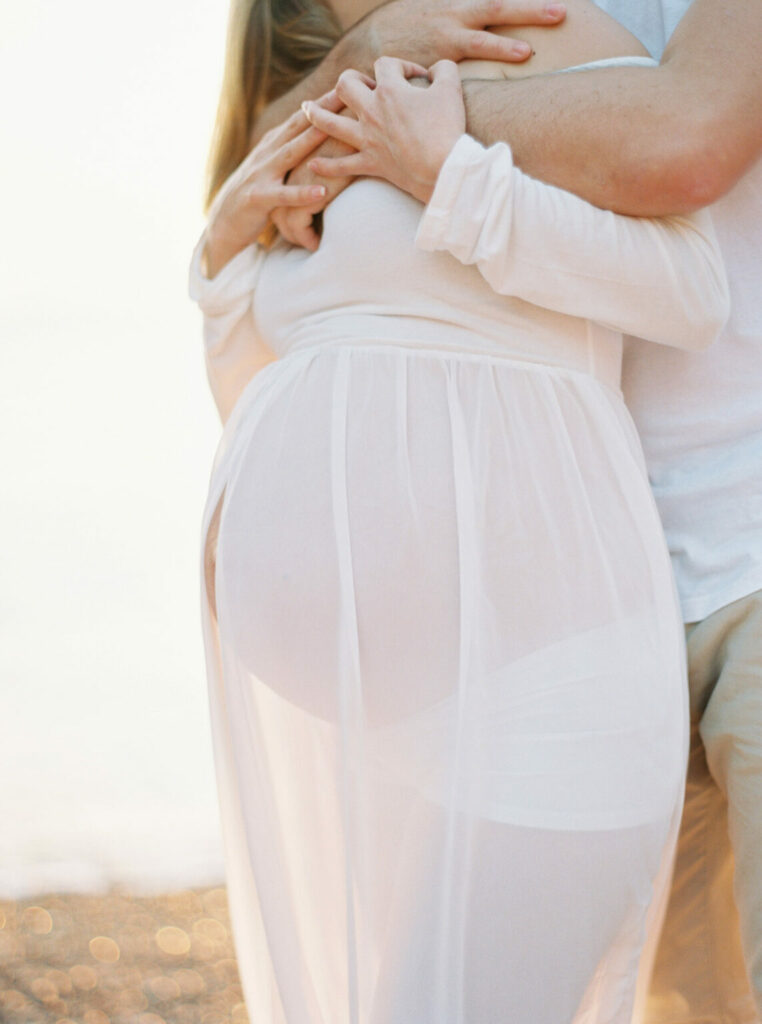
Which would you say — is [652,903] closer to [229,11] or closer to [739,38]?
[739,38]

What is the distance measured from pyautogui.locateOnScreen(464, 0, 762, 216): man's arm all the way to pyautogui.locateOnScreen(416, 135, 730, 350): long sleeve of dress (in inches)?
1.2

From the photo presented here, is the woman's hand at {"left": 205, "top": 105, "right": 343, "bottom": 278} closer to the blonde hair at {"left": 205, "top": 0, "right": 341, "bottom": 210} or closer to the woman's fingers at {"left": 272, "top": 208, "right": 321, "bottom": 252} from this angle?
the woman's fingers at {"left": 272, "top": 208, "right": 321, "bottom": 252}

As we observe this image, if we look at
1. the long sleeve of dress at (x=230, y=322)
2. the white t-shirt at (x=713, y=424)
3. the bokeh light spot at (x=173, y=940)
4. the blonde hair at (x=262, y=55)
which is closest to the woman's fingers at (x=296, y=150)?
the long sleeve of dress at (x=230, y=322)

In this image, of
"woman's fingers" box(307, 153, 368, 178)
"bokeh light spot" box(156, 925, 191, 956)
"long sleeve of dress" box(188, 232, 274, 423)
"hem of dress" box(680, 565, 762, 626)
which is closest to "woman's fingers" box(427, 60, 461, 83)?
"woman's fingers" box(307, 153, 368, 178)

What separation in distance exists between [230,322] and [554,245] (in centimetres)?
49

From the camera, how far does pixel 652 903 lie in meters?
1.04

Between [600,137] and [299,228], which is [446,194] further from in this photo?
[299,228]

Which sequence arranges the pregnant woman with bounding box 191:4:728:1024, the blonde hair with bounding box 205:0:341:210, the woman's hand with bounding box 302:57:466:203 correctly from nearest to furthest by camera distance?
1. the pregnant woman with bounding box 191:4:728:1024
2. the woman's hand with bounding box 302:57:466:203
3. the blonde hair with bounding box 205:0:341:210

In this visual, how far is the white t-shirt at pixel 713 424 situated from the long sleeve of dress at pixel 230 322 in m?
0.46

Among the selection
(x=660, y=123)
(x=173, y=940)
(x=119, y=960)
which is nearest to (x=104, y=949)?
(x=119, y=960)

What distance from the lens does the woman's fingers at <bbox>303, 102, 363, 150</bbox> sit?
119 centimetres

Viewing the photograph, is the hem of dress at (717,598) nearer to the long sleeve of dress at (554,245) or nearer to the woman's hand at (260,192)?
the long sleeve of dress at (554,245)

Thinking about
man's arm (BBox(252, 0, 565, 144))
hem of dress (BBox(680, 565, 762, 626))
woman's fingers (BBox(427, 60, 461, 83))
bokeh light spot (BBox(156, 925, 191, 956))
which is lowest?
bokeh light spot (BBox(156, 925, 191, 956))

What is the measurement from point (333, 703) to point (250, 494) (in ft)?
0.74
